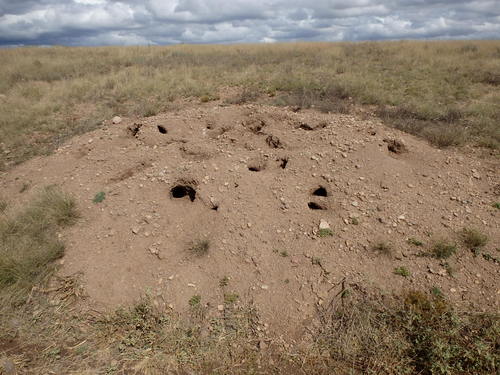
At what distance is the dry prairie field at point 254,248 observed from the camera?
2768mm

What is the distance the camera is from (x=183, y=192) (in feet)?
14.8

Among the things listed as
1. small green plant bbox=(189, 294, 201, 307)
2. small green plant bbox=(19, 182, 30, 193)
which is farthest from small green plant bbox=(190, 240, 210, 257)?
small green plant bbox=(19, 182, 30, 193)

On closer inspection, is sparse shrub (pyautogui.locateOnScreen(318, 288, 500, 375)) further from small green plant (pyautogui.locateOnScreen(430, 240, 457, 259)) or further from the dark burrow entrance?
the dark burrow entrance

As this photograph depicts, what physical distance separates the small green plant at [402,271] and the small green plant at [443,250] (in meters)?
0.38

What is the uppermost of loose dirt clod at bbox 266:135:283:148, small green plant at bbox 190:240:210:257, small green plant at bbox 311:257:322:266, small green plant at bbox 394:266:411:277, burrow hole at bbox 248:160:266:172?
loose dirt clod at bbox 266:135:283:148

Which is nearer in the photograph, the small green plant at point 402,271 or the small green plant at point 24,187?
the small green plant at point 402,271

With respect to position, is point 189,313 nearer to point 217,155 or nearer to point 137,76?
point 217,155

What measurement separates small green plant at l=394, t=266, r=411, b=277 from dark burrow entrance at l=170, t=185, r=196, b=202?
260cm

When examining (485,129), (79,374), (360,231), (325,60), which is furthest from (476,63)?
(79,374)

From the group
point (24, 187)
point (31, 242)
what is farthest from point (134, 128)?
point (31, 242)

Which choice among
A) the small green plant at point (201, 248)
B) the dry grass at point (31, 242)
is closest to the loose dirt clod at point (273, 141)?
the small green plant at point (201, 248)

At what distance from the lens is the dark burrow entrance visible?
4367mm

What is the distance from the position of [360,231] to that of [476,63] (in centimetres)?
1121

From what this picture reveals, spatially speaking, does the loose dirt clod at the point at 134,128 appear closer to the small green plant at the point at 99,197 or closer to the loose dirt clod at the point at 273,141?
the small green plant at the point at 99,197
